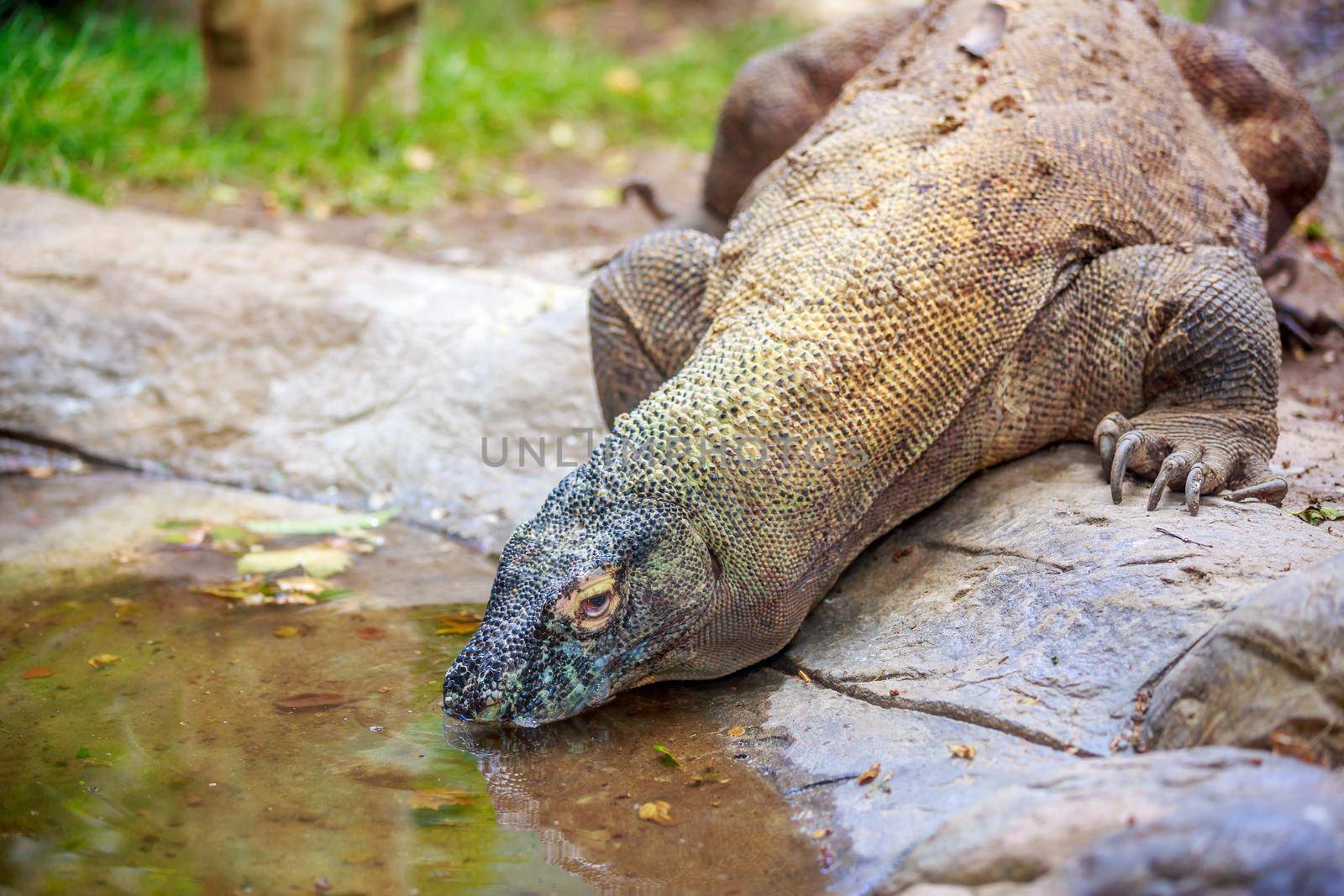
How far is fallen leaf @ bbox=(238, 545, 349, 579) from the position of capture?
3904mm

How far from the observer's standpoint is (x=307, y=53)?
7.57 meters

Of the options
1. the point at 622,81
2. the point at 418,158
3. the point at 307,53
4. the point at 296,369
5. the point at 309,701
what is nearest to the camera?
the point at 309,701

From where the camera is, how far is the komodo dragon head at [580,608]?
2.80 m

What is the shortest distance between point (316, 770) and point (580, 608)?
637 mm

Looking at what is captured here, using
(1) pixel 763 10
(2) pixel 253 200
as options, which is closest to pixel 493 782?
(2) pixel 253 200

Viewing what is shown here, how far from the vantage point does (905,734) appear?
2.67m

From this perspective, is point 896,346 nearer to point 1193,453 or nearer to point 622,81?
point 1193,453

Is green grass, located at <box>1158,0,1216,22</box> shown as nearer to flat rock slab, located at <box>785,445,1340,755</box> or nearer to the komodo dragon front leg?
the komodo dragon front leg

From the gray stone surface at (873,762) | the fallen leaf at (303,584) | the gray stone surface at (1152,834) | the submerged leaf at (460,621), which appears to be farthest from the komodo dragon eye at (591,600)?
the fallen leaf at (303,584)

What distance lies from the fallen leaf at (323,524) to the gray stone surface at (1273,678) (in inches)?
109

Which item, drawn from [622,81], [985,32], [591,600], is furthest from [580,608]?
[622,81]

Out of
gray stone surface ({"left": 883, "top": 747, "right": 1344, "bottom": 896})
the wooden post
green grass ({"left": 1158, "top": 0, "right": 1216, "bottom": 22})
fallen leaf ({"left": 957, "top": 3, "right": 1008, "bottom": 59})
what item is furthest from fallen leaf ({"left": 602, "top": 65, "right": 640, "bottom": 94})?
gray stone surface ({"left": 883, "top": 747, "right": 1344, "bottom": 896})

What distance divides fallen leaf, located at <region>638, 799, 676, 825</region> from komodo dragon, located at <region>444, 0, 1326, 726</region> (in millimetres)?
356

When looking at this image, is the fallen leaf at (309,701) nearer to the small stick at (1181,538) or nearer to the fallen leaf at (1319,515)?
the small stick at (1181,538)
